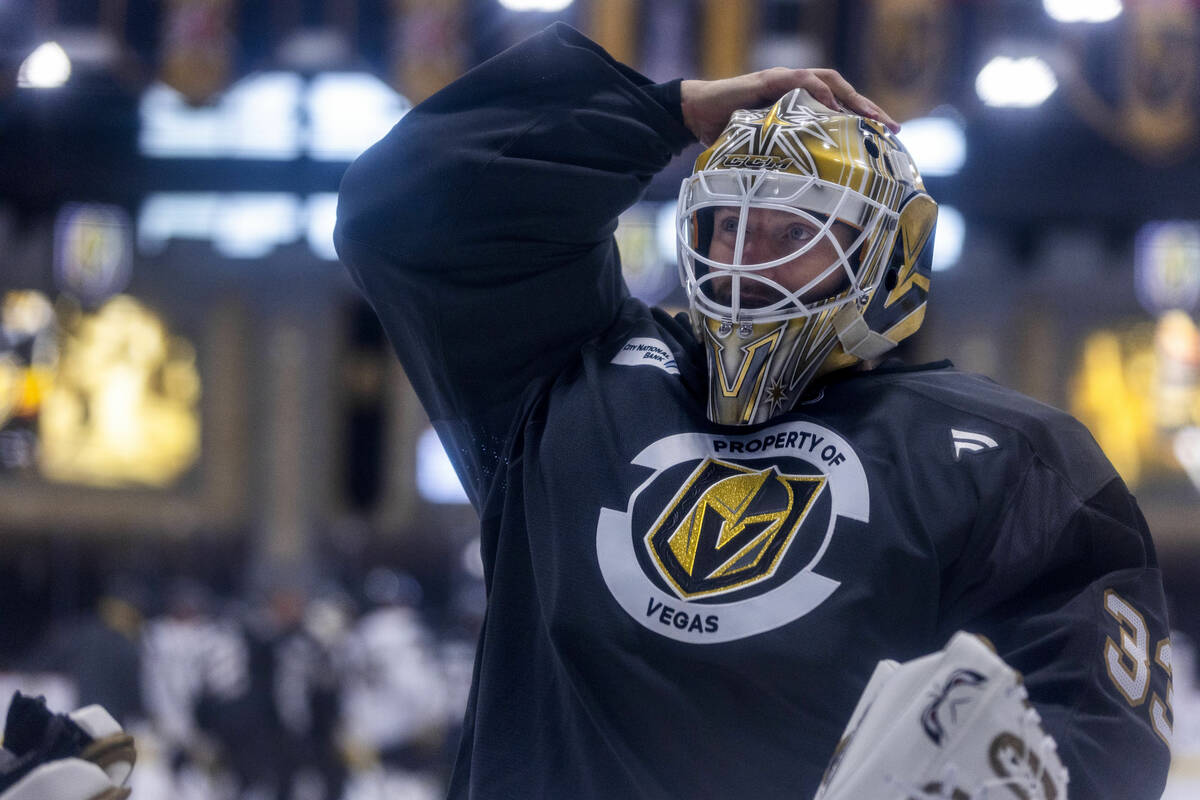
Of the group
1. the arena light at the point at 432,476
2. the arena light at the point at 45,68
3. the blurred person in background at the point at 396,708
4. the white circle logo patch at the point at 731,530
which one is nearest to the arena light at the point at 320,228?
the arena light at the point at 432,476

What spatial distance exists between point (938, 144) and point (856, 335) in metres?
7.49

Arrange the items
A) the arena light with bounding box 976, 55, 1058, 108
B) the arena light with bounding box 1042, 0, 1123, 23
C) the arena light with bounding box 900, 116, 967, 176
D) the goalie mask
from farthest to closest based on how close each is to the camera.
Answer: the arena light with bounding box 900, 116, 967, 176 < the arena light with bounding box 976, 55, 1058, 108 < the arena light with bounding box 1042, 0, 1123, 23 < the goalie mask

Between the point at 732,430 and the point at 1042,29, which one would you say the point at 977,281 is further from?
the point at 732,430

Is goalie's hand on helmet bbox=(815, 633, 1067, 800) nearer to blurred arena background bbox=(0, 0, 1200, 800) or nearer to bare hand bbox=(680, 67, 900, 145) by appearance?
bare hand bbox=(680, 67, 900, 145)

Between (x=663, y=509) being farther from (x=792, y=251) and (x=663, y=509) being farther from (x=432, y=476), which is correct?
(x=432, y=476)

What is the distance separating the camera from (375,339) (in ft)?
40.7

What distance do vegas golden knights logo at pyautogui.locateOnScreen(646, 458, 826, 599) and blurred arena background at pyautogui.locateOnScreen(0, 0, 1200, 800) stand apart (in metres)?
5.11

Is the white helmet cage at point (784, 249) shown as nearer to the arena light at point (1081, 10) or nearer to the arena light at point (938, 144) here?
the arena light at point (1081, 10)

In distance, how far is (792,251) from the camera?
1.51 metres

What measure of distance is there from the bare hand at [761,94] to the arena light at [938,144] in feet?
23.1

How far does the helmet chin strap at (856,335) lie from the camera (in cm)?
151

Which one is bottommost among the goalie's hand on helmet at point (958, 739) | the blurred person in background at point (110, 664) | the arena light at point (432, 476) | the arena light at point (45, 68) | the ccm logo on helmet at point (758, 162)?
the arena light at point (432, 476)

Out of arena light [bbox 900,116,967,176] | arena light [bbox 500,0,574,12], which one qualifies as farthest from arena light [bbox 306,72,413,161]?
arena light [bbox 900,116,967,176]

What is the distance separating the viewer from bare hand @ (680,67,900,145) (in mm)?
1610
